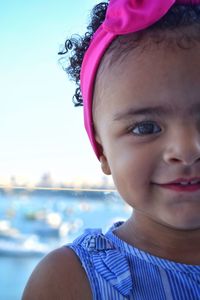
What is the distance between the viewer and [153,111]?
85 centimetres

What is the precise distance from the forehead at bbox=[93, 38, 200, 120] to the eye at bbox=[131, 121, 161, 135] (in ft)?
0.13

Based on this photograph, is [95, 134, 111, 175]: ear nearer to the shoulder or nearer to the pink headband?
the pink headband

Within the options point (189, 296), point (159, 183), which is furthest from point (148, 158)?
point (189, 296)

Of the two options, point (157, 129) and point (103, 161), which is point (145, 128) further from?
point (103, 161)

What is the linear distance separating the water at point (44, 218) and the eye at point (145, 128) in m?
0.78

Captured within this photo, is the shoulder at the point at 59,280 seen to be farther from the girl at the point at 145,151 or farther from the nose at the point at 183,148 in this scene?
the nose at the point at 183,148

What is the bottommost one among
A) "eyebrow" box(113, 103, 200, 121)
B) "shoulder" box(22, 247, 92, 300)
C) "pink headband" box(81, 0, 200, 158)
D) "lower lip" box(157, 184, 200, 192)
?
"shoulder" box(22, 247, 92, 300)

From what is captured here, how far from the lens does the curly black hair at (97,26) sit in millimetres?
898

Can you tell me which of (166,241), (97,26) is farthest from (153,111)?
(97,26)

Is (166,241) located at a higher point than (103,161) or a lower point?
lower

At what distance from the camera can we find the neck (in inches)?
38.6

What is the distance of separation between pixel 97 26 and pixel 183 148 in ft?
1.63

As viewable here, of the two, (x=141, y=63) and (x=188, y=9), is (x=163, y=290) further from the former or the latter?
(x=188, y=9)

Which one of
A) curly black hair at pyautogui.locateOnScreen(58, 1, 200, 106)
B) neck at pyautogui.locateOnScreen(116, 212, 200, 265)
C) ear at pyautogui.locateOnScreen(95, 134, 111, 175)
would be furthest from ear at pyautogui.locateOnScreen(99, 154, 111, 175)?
curly black hair at pyautogui.locateOnScreen(58, 1, 200, 106)
